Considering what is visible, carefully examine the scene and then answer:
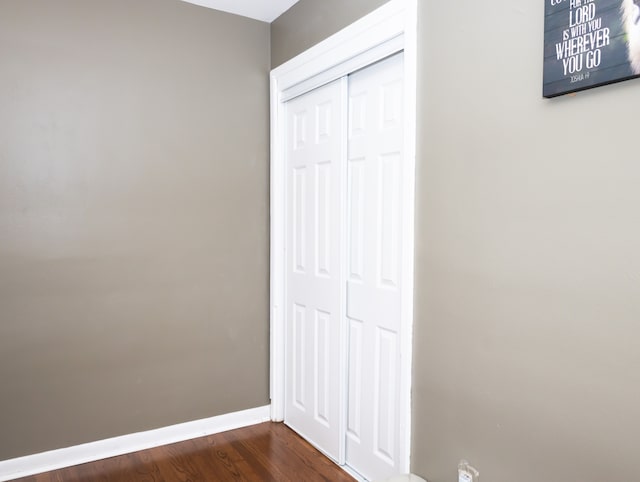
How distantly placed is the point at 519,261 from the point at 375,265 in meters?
0.83

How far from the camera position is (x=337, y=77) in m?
2.43

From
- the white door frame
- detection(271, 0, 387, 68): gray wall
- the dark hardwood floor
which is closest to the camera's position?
the white door frame

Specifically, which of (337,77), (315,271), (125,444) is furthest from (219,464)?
(337,77)

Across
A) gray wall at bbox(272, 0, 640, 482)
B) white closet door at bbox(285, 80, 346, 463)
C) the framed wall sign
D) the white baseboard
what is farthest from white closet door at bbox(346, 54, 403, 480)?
the white baseboard

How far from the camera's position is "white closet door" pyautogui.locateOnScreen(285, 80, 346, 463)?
2.50 m

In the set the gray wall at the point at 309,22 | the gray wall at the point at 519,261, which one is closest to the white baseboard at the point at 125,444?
the gray wall at the point at 519,261

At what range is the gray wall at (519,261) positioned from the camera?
4.10ft

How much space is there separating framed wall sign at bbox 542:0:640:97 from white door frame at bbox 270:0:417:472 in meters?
0.61

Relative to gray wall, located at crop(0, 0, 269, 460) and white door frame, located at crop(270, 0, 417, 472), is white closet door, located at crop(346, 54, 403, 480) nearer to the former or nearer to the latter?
white door frame, located at crop(270, 0, 417, 472)

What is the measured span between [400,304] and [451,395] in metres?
0.43

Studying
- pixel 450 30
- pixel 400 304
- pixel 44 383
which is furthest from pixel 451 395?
pixel 44 383

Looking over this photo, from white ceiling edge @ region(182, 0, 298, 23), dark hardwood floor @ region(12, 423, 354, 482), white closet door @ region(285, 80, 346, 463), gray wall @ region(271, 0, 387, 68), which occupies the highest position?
white ceiling edge @ region(182, 0, 298, 23)

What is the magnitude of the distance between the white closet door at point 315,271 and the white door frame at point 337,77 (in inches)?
2.8

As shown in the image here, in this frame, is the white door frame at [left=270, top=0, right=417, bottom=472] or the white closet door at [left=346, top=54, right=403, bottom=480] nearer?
the white door frame at [left=270, top=0, right=417, bottom=472]
